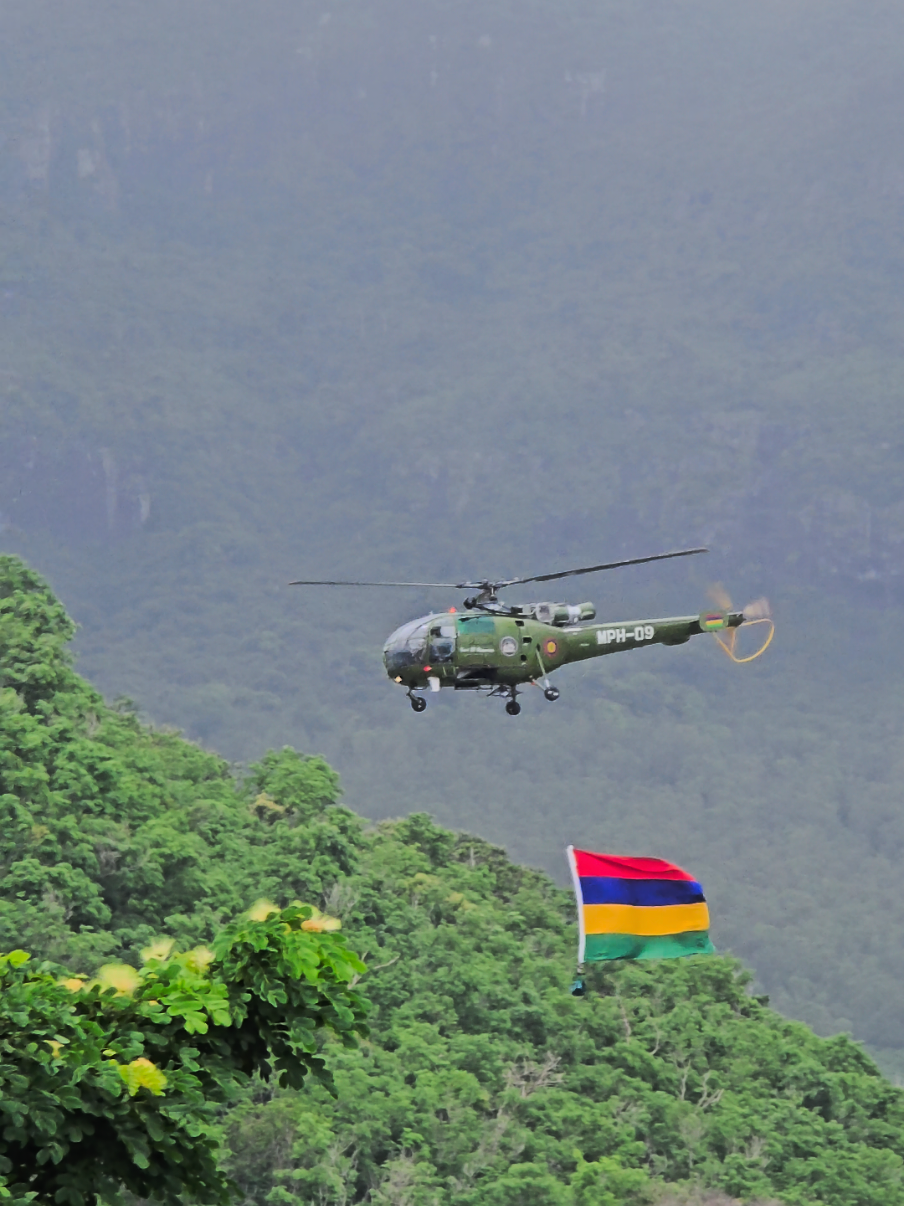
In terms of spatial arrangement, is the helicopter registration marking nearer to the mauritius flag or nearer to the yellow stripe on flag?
the mauritius flag

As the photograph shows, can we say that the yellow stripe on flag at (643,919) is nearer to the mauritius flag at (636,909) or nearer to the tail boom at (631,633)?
the mauritius flag at (636,909)

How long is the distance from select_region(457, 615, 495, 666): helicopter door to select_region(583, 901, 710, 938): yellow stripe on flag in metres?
7.19

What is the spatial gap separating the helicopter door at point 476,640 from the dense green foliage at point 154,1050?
25.6 meters

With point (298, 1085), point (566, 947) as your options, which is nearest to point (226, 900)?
point (566, 947)

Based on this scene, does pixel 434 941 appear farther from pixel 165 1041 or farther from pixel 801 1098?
pixel 165 1041

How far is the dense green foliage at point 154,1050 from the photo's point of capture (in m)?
13.6

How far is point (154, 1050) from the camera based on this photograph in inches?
560

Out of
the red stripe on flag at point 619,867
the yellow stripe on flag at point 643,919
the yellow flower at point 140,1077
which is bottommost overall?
the yellow flower at point 140,1077

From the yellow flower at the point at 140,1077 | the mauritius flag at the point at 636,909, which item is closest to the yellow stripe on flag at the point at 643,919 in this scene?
the mauritius flag at the point at 636,909

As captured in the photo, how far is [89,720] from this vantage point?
83688mm

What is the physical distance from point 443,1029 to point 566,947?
962 cm

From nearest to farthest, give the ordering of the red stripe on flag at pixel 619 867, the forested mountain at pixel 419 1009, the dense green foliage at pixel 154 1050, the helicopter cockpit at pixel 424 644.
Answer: the dense green foliage at pixel 154 1050 → the helicopter cockpit at pixel 424 644 → the red stripe on flag at pixel 619 867 → the forested mountain at pixel 419 1009

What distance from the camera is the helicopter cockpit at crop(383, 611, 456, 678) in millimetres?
40250

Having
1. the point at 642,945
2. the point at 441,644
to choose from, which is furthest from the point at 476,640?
the point at 642,945
